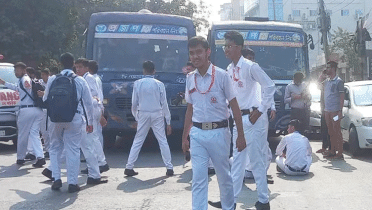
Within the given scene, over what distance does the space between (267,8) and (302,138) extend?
88.9m

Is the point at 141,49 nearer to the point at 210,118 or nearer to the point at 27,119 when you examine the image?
the point at 27,119

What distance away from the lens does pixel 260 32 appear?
14.0m

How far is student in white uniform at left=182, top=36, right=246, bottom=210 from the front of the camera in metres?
5.76

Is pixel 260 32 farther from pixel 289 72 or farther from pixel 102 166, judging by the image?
pixel 102 166

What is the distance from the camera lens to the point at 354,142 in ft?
40.0

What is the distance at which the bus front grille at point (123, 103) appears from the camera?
12641 mm

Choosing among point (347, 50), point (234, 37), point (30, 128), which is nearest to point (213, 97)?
point (234, 37)

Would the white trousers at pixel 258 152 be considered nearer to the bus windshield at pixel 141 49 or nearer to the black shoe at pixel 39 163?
the black shoe at pixel 39 163

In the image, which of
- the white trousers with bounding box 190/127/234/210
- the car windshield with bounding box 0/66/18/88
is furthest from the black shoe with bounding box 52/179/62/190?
the car windshield with bounding box 0/66/18/88

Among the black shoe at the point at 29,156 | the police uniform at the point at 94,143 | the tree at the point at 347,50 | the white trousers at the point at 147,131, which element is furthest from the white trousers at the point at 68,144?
the tree at the point at 347,50

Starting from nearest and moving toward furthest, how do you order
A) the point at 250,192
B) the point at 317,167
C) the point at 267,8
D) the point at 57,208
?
the point at 57,208 < the point at 250,192 < the point at 317,167 < the point at 267,8

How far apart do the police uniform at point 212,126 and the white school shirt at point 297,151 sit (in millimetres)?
3897

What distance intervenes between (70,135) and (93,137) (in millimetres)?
1360

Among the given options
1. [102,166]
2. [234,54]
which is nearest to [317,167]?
[102,166]
